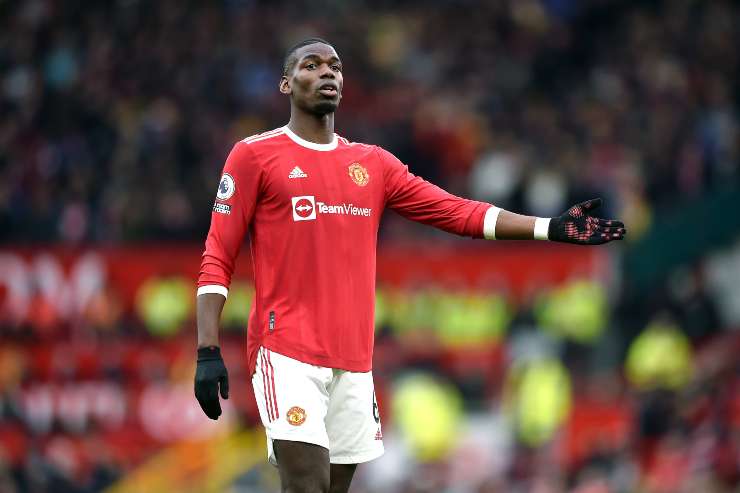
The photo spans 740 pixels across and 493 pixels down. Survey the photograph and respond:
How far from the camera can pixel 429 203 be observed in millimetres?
7352

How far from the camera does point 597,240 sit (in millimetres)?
6934

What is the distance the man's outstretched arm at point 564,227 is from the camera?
22.9ft

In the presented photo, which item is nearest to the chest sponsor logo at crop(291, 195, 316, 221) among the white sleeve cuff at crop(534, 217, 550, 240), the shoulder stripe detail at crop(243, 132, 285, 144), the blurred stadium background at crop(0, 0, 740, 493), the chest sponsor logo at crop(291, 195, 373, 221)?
the chest sponsor logo at crop(291, 195, 373, 221)

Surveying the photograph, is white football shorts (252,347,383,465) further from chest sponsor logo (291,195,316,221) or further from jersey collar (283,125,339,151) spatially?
jersey collar (283,125,339,151)

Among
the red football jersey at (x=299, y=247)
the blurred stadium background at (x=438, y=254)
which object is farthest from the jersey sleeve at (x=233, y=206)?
the blurred stadium background at (x=438, y=254)

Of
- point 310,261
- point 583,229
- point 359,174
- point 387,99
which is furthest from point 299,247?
point 387,99

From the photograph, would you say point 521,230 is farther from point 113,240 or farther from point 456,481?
point 113,240

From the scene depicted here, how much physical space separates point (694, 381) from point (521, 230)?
28.2 ft

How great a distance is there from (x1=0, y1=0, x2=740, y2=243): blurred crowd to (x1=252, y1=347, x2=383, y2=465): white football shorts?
10.2 metres

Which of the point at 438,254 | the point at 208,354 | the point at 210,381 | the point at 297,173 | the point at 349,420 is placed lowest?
the point at 349,420

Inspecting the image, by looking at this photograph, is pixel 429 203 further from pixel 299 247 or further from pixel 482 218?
pixel 299 247

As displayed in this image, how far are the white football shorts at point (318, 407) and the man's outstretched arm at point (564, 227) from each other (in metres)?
0.91

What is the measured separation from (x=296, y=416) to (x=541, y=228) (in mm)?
1385

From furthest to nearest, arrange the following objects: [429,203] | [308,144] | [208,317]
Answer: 1. [429,203]
2. [308,144]
3. [208,317]
